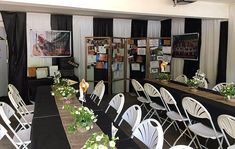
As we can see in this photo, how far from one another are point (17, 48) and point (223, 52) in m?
5.17

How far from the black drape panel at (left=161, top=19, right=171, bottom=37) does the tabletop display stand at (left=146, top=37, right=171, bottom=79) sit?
0.34 meters

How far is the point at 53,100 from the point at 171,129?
2124mm

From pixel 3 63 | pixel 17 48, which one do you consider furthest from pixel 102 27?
pixel 3 63

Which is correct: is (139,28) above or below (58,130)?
above

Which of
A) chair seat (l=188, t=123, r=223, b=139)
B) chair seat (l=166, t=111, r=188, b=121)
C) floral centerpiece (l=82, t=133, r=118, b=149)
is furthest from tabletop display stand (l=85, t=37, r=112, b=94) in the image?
floral centerpiece (l=82, t=133, r=118, b=149)

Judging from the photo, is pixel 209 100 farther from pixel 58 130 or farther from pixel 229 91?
pixel 58 130

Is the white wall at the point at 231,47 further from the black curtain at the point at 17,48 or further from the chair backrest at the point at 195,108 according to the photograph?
the black curtain at the point at 17,48

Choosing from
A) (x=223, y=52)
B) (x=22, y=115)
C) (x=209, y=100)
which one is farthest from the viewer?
(x=223, y=52)

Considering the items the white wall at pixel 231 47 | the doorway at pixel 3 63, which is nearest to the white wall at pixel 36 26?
the doorway at pixel 3 63

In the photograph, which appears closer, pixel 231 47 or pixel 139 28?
pixel 231 47

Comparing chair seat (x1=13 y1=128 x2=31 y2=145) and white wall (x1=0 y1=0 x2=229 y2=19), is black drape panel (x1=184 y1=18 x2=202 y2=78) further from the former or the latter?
chair seat (x1=13 y1=128 x2=31 y2=145)

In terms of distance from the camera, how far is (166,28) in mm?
7242

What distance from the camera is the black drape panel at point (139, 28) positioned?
730 centimetres

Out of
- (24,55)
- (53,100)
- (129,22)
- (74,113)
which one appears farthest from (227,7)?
(24,55)
